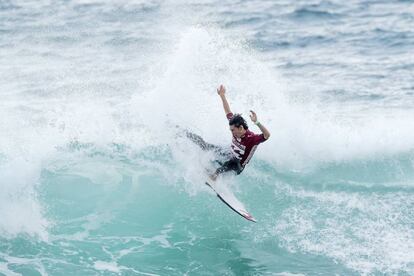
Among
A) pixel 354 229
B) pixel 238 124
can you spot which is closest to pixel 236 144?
pixel 238 124

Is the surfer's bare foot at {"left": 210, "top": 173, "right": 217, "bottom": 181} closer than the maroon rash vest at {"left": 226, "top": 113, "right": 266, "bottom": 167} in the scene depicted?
No

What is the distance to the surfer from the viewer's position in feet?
35.2

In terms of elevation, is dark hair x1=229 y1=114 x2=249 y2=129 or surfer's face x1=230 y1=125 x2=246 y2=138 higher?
dark hair x1=229 y1=114 x2=249 y2=129

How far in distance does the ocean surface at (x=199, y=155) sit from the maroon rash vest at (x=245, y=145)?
33.8 inches

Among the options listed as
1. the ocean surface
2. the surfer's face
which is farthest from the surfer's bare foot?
the surfer's face

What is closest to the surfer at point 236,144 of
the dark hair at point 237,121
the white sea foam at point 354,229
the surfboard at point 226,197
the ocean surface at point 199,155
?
the dark hair at point 237,121

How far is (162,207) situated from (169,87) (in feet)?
7.97

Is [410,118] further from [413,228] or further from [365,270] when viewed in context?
[365,270]

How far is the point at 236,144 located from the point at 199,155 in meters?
1.09

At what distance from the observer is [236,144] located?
11.2 meters

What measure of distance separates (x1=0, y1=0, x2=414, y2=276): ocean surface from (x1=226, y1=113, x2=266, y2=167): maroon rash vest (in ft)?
2.82

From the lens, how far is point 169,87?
13.5 meters

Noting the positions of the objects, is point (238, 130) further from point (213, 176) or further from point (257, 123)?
point (213, 176)

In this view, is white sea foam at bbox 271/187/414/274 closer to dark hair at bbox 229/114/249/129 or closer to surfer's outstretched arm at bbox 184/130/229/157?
surfer's outstretched arm at bbox 184/130/229/157
